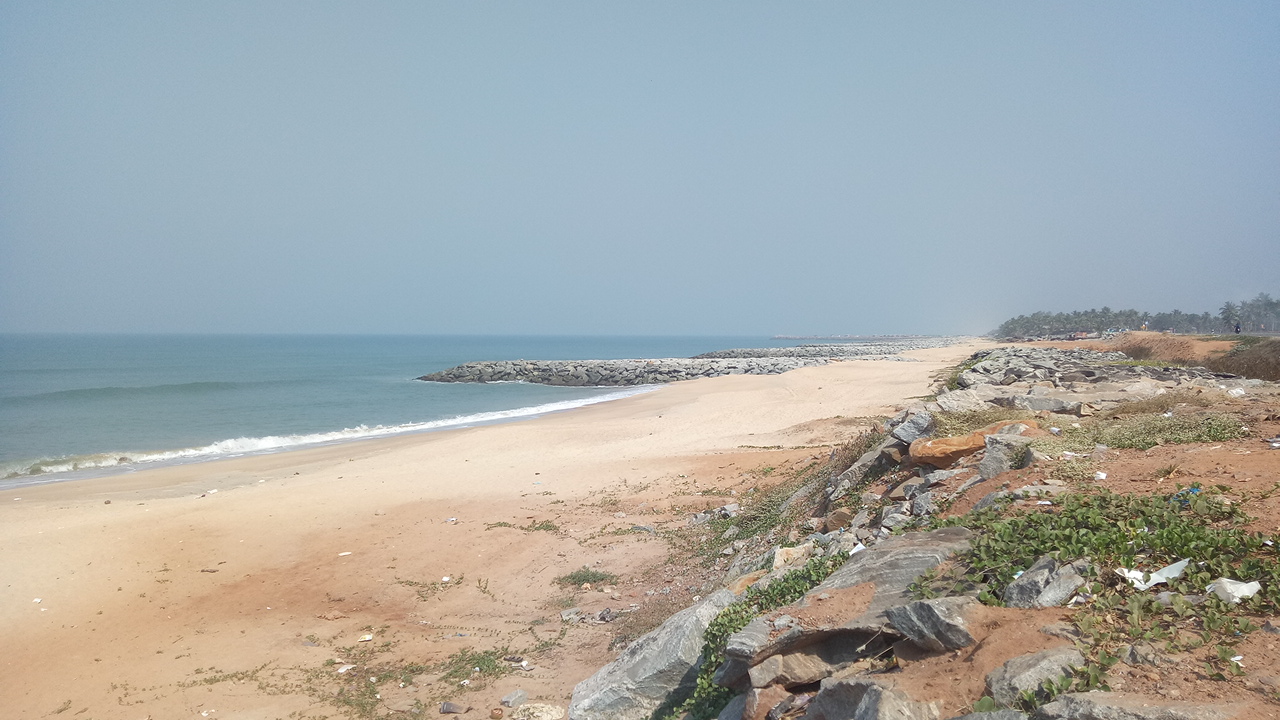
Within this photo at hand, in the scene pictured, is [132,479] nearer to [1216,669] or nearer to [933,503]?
[933,503]

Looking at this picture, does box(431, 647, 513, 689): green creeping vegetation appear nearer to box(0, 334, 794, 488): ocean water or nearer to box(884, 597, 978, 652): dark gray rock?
box(884, 597, 978, 652): dark gray rock

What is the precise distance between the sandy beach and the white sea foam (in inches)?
117

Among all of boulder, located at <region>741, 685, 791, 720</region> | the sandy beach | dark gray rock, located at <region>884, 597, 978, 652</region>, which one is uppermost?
dark gray rock, located at <region>884, 597, 978, 652</region>

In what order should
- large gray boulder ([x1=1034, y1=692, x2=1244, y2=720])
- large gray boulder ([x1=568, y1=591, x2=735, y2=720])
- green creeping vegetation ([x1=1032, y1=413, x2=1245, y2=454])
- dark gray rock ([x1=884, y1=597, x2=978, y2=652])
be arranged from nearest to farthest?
large gray boulder ([x1=1034, y1=692, x2=1244, y2=720]), dark gray rock ([x1=884, y1=597, x2=978, y2=652]), large gray boulder ([x1=568, y1=591, x2=735, y2=720]), green creeping vegetation ([x1=1032, y1=413, x2=1245, y2=454])

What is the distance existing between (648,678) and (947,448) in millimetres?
4201

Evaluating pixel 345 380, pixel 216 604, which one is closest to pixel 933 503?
→ pixel 216 604

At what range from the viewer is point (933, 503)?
627 cm

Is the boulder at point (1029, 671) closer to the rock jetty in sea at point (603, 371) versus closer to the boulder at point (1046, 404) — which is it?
the boulder at point (1046, 404)

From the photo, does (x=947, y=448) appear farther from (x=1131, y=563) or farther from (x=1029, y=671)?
(x=1029, y=671)

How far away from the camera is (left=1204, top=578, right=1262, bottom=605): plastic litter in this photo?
3.59 metres

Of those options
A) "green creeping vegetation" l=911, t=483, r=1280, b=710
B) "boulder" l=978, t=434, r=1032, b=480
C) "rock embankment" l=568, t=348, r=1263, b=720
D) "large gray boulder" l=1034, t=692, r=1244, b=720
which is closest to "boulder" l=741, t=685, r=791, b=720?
"rock embankment" l=568, t=348, r=1263, b=720

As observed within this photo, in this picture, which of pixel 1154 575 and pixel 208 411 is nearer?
pixel 1154 575

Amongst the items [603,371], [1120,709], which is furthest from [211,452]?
[603,371]

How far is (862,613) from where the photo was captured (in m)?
4.43
